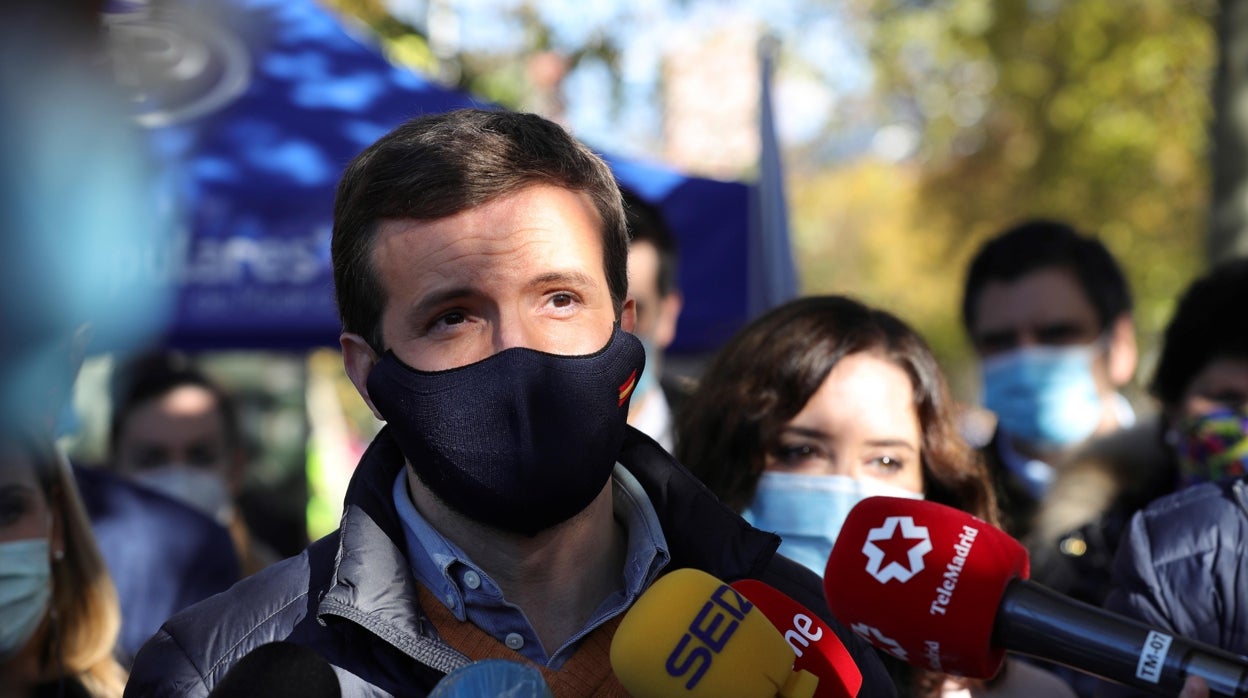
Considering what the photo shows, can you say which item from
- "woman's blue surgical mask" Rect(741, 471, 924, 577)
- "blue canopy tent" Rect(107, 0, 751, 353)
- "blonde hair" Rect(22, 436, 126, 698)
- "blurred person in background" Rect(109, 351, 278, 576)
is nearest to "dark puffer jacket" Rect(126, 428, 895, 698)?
"woman's blue surgical mask" Rect(741, 471, 924, 577)

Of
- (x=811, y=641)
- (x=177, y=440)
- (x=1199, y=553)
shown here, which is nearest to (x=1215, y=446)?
(x=1199, y=553)

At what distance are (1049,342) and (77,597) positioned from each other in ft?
10.2

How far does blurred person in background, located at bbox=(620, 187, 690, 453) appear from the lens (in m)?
4.69

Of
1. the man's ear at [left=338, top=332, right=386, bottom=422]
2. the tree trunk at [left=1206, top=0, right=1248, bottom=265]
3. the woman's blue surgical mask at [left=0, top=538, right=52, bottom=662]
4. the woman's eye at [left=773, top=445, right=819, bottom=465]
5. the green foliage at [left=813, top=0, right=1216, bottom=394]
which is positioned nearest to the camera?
the man's ear at [left=338, top=332, right=386, bottom=422]

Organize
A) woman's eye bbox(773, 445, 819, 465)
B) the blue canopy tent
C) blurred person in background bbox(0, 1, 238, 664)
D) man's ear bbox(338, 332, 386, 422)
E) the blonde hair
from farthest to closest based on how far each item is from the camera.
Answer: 1. the blue canopy tent
2. the blonde hair
3. woman's eye bbox(773, 445, 819, 465)
4. man's ear bbox(338, 332, 386, 422)
5. blurred person in background bbox(0, 1, 238, 664)

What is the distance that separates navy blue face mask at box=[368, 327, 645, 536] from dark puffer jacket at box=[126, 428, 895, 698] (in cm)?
16

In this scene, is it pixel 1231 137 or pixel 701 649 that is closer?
pixel 701 649

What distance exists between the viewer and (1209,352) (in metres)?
3.58

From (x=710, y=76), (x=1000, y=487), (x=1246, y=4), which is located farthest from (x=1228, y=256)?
(x=710, y=76)

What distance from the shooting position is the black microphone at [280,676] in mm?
1655

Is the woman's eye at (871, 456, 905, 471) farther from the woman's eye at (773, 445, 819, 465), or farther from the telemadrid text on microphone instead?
the telemadrid text on microphone

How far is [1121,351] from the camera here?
15.6ft

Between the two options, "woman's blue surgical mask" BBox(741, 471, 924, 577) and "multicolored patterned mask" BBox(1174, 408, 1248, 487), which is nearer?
"woman's blue surgical mask" BBox(741, 471, 924, 577)

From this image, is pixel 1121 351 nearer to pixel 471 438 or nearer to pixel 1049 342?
pixel 1049 342
